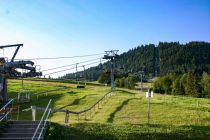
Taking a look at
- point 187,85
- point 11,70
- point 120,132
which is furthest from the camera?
point 187,85

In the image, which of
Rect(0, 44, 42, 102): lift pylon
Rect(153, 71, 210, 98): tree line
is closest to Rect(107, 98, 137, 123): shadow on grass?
Rect(0, 44, 42, 102): lift pylon

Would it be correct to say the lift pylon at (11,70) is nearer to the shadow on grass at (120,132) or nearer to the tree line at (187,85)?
the shadow on grass at (120,132)

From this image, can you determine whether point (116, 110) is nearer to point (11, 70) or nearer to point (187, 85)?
point (11, 70)

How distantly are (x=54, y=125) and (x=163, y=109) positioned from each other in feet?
88.2

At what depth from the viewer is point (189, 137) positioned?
75.2 ft

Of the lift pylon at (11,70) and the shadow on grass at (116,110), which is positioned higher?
the lift pylon at (11,70)

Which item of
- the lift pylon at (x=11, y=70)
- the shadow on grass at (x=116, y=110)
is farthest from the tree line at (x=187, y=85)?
the lift pylon at (x=11, y=70)

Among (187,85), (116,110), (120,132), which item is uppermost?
(187,85)

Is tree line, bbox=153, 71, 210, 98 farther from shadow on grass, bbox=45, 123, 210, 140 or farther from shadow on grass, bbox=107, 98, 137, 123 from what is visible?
shadow on grass, bbox=45, 123, 210, 140

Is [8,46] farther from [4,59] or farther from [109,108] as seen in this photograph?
[109,108]

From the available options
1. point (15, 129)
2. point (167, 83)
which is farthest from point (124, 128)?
point (167, 83)

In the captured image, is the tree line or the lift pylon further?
the tree line

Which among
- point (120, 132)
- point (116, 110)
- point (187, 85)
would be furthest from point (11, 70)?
point (187, 85)

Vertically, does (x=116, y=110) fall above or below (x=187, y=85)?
below
